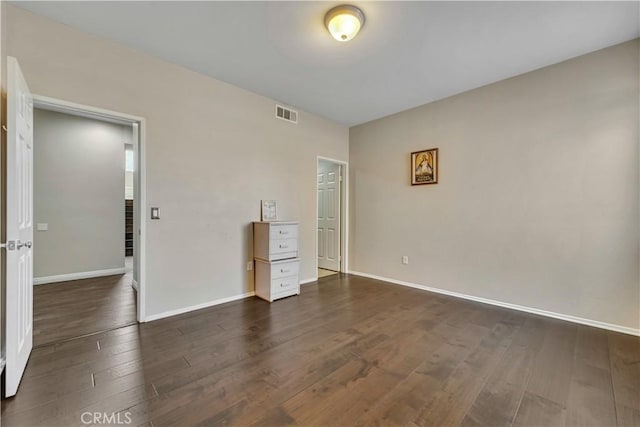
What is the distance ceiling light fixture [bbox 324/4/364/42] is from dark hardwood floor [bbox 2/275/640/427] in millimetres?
2618

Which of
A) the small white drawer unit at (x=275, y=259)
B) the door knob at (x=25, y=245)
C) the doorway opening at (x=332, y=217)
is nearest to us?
the door knob at (x=25, y=245)

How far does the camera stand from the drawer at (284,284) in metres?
3.41

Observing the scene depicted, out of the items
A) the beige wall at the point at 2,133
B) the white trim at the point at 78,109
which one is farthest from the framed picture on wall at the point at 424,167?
the beige wall at the point at 2,133

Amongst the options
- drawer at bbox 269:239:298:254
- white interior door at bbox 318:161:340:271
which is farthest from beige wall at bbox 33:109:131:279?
white interior door at bbox 318:161:340:271

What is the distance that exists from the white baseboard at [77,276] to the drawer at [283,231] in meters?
3.45

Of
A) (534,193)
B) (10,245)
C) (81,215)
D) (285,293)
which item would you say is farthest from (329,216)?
(81,215)

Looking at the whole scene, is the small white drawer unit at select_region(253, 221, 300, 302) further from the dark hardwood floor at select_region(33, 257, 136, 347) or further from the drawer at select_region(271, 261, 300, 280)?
the dark hardwood floor at select_region(33, 257, 136, 347)

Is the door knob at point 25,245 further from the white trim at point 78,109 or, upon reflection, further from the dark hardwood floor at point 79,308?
the white trim at point 78,109

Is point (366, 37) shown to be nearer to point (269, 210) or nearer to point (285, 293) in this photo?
point (269, 210)

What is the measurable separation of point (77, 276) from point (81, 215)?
40.3 inches

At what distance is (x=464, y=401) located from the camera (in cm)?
162

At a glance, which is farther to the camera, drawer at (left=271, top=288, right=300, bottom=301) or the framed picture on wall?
the framed picture on wall

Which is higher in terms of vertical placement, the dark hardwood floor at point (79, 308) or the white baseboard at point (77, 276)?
the white baseboard at point (77, 276)

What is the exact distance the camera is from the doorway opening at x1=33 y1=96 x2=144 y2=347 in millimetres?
3633
